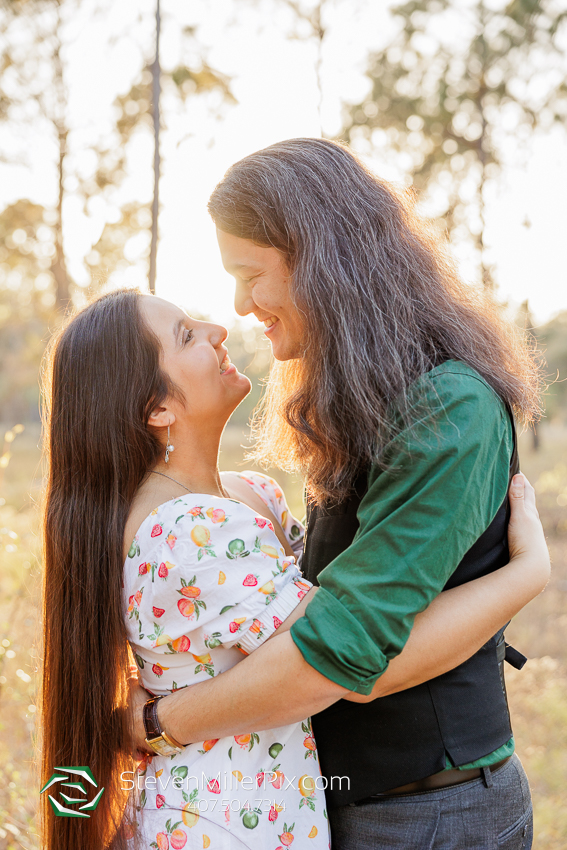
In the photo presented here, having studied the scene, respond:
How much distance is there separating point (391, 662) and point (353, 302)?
69 centimetres

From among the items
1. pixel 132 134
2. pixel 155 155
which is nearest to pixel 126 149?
pixel 132 134

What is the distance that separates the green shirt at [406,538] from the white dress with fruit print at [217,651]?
174mm

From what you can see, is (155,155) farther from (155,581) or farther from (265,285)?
(155,581)

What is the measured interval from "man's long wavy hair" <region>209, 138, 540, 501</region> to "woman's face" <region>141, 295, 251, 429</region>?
32cm

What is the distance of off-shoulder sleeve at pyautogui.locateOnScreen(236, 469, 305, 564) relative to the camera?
6.82ft

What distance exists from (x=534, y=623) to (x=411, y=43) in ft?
33.2

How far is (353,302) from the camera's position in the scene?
137 cm

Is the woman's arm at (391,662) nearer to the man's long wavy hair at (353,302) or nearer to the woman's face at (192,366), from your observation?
the man's long wavy hair at (353,302)

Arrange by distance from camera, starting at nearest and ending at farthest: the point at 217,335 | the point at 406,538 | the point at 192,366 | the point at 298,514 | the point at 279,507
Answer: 1. the point at 406,538
2. the point at 192,366
3. the point at 217,335
4. the point at 279,507
5. the point at 298,514

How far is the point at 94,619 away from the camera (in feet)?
5.09

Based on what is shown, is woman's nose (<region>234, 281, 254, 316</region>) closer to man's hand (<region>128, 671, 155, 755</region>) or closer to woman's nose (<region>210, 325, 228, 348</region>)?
woman's nose (<region>210, 325, 228, 348</region>)

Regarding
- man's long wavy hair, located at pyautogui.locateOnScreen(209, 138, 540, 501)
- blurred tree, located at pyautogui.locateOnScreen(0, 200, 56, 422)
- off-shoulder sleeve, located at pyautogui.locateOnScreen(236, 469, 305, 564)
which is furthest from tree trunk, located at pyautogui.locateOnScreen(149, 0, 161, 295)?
man's long wavy hair, located at pyautogui.locateOnScreen(209, 138, 540, 501)

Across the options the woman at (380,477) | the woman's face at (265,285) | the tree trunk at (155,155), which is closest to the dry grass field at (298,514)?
the woman's face at (265,285)

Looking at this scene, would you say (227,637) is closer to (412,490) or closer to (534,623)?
(412,490)
